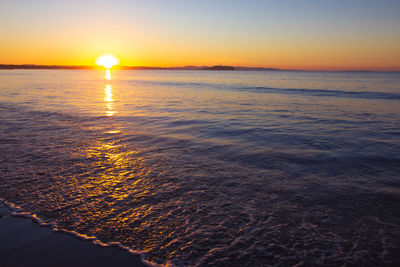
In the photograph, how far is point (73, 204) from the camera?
527cm

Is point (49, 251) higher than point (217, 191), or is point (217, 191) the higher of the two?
point (217, 191)

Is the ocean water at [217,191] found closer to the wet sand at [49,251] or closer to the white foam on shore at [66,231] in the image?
the white foam on shore at [66,231]

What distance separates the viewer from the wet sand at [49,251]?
370cm

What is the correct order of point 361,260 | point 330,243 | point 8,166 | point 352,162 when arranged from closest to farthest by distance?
point 361,260 < point 330,243 < point 8,166 < point 352,162

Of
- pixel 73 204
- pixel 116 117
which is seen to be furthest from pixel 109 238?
pixel 116 117

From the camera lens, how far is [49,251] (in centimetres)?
393

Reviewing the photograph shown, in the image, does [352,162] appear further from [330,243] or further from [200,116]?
[200,116]

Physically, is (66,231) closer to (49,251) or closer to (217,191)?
(49,251)

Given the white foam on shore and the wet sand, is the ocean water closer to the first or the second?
the white foam on shore

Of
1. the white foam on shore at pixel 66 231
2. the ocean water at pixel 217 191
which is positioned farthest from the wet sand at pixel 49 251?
the ocean water at pixel 217 191

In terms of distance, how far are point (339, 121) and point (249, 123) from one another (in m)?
5.77

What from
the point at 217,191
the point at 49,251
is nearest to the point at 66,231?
the point at 49,251

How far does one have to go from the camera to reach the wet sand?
12.1 ft

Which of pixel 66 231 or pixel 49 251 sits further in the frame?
pixel 66 231
